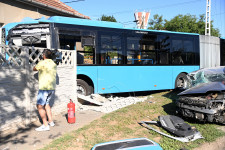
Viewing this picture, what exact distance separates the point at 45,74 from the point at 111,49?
4.32 m

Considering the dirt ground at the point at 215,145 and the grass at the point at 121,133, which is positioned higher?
the grass at the point at 121,133

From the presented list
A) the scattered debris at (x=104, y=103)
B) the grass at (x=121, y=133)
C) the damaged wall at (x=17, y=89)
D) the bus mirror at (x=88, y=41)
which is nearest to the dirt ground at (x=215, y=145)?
the grass at (x=121, y=133)

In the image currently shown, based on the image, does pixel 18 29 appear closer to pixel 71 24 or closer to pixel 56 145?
pixel 71 24

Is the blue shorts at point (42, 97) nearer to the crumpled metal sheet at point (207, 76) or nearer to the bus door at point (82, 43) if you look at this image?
the bus door at point (82, 43)

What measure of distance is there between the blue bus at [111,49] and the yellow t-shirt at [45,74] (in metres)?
2.93

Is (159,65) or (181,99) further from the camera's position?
(159,65)

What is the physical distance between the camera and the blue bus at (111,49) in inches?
303

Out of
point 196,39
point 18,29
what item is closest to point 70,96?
point 18,29

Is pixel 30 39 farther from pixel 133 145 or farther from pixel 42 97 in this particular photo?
pixel 133 145

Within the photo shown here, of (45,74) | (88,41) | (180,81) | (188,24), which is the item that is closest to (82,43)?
(88,41)

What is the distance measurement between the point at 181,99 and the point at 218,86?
1074 mm

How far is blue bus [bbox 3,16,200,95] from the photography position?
7.70 meters

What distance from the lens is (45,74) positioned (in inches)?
191

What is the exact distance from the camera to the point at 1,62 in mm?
4699
